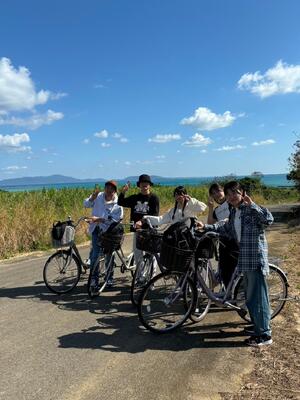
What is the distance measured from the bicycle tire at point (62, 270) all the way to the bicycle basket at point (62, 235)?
254mm

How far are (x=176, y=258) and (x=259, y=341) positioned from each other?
132 cm

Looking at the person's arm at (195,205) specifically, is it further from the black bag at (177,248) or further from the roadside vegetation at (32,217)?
the roadside vegetation at (32,217)

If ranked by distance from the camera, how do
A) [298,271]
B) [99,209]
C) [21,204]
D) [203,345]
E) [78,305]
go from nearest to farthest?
[203,345] → [78,305] → [99,209] → [298,271] → [21,204]

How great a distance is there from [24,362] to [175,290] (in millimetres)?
1935

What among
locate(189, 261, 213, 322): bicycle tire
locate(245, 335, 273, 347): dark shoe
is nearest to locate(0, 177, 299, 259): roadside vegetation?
locate(189, 261, 213, 322): bicycle tire

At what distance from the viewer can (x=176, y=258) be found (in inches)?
208

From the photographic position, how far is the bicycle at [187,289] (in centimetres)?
532

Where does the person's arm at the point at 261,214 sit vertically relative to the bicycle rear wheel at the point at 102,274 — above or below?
above

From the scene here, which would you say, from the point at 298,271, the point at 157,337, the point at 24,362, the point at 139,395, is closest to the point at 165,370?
the point at 139,395

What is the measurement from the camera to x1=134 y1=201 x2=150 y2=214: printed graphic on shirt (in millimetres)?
7543

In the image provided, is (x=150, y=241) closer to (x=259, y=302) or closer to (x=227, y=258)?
(x=227, y=258)

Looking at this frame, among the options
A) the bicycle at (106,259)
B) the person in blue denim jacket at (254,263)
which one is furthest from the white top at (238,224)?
the bicycle at (106,259)

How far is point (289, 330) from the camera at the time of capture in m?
5.43

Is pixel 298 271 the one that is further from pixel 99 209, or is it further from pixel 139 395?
pixel 139 395
